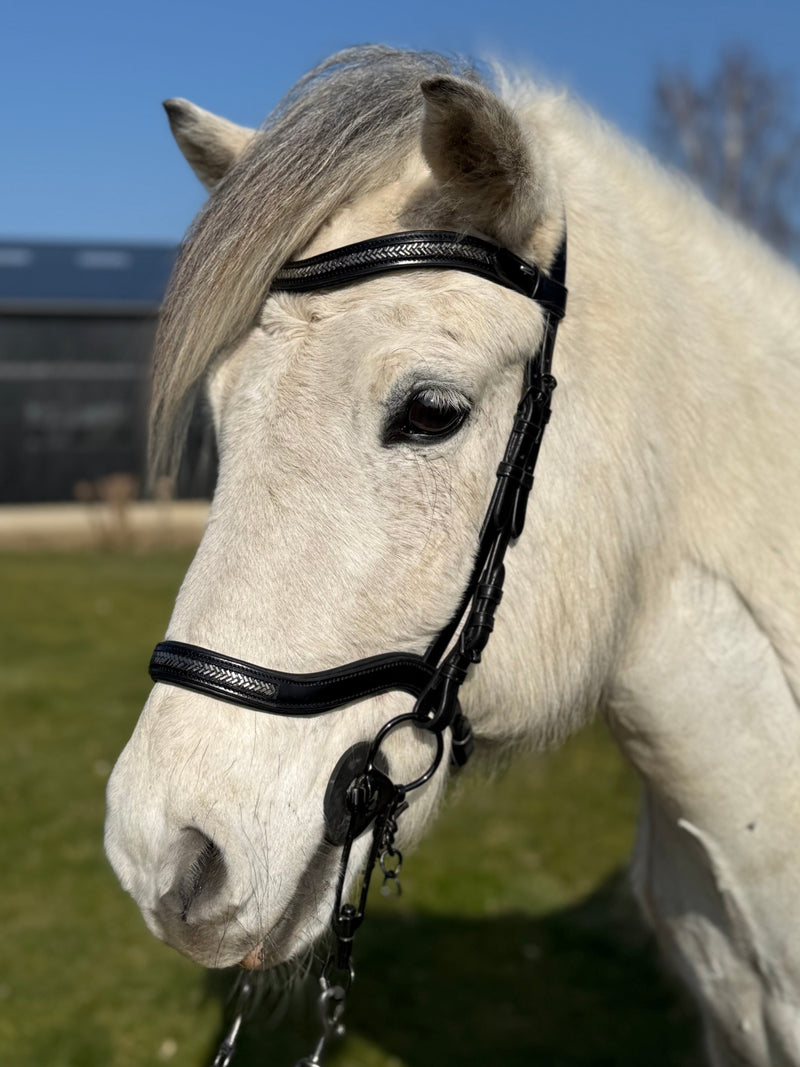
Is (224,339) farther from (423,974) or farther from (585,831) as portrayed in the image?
(585,831)

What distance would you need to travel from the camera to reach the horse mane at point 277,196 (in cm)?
173

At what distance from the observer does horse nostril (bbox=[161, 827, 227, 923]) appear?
1.51 m

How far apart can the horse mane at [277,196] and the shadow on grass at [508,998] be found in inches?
127

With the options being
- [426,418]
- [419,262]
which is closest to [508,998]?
[426,418]

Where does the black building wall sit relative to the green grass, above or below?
below

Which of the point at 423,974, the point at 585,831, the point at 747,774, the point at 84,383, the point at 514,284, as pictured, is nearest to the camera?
the point at 514,284

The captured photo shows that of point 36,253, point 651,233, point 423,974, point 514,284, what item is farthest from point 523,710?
point 36,253

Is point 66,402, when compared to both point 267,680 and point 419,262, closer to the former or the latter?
point 419,262

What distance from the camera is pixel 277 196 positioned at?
173 cm

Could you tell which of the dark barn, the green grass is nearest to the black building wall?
the dark barn

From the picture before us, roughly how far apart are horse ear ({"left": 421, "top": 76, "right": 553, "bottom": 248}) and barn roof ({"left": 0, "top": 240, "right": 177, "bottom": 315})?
1768 cm

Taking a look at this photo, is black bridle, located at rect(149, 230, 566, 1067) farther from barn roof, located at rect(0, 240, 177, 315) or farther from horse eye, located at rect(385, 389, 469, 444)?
barn roof, located at rect(0, 240, 177, 315)

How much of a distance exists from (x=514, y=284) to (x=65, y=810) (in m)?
5.52

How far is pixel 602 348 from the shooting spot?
185 cm
